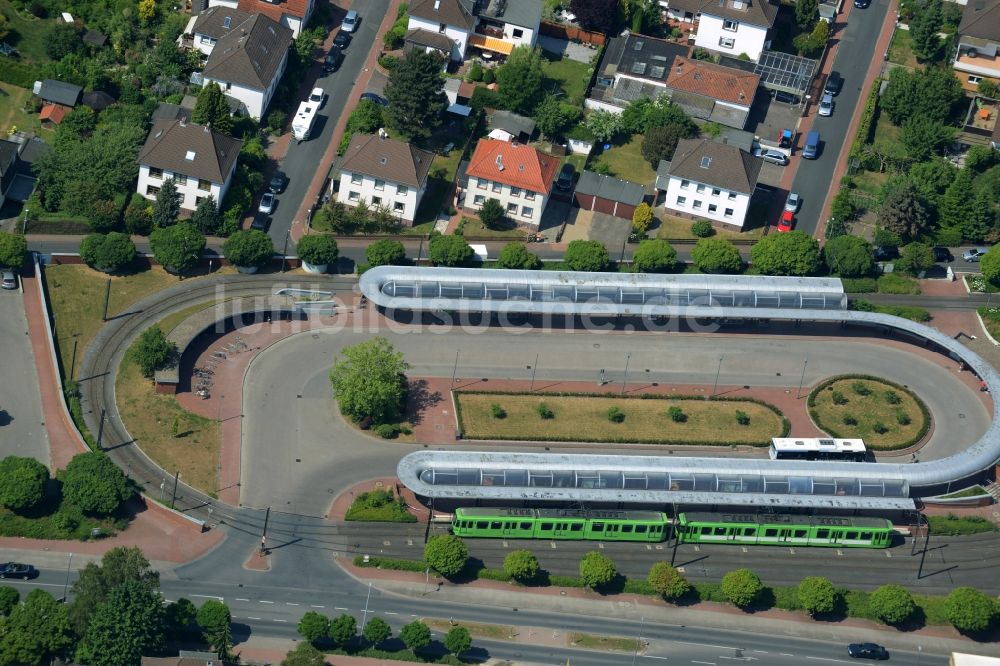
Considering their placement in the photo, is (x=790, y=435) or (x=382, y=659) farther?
(x=790, y=435)

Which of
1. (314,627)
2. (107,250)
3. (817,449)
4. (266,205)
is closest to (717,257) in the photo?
(817,449)

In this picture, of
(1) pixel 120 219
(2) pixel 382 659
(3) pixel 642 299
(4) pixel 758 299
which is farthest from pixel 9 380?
(4) pixel 758 299

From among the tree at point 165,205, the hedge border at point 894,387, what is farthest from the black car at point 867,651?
the tree at point 165,205

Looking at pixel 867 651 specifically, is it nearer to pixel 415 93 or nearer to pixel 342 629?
pixel 342 629

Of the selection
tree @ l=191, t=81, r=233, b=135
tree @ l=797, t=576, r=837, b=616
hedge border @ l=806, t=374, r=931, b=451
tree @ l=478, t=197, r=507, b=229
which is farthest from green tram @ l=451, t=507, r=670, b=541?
tree @ l=191, t=81, r=233, b=135

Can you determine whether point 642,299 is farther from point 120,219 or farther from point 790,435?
point 120,219

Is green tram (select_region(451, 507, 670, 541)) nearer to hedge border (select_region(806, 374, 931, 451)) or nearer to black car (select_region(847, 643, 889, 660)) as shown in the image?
black car (select_region(847, 643, 889, 660))
